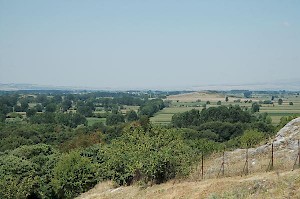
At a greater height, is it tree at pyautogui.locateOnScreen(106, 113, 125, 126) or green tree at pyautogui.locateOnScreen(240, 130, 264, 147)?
green tree at pyautogui.locateOnScreen(240, 130, 264, 147)

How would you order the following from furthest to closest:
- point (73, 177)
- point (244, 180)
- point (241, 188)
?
point (73, 177) < point (244, 180) < point (241, 188)

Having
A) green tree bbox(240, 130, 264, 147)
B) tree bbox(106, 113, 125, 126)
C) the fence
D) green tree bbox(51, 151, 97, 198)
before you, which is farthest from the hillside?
tree bbox(106, 113, 125, 126)

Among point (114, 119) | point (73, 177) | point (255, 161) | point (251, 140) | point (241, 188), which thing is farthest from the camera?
point (114, 119)

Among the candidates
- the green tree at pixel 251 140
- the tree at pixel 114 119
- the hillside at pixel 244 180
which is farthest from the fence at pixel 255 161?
the tree at pixel 114 119

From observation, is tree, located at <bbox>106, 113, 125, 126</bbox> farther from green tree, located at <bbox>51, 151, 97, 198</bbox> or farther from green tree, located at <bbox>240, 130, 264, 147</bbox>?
green tree, located at <bbox>51, 151, 97, 198</bbox>

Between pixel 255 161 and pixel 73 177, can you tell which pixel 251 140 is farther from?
pixel 73 177

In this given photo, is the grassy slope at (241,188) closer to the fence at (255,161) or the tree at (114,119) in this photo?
the fence at (255,161)

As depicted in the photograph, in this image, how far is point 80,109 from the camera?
192250 mm

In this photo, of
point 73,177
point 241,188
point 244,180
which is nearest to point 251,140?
point 73,177

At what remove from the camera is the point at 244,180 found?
23.5m

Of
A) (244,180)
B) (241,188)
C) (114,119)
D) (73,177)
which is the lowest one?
(114,119)

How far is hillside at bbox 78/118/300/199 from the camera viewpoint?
69.9ft

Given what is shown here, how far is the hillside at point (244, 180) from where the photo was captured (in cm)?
2131

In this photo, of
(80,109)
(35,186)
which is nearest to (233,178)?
(35,186)
